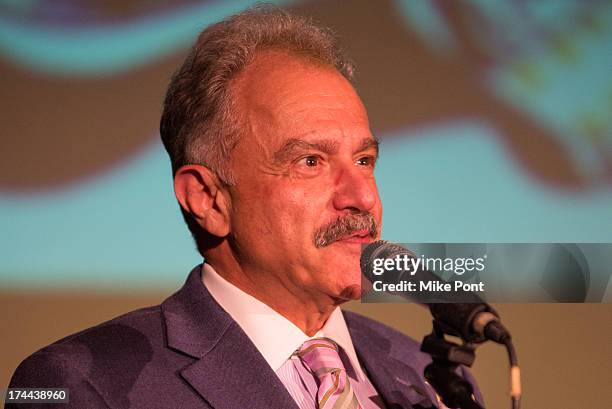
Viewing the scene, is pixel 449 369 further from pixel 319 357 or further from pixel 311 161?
pixel 311 161

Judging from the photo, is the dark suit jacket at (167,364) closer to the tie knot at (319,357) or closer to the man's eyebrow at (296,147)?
the tie knot at (319,357)

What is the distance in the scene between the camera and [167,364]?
2141mm

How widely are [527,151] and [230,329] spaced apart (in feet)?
4.51

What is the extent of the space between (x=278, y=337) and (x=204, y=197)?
447 millimetres

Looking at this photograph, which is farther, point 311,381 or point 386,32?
point 386,32

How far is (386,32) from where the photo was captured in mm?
3072

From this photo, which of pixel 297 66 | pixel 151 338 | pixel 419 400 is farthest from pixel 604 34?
pixel 151 338

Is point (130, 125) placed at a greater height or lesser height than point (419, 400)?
greater

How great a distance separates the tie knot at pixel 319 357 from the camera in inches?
88.1

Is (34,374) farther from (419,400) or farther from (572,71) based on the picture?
(572,71)

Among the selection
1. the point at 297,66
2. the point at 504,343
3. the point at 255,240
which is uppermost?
the point at 297,66

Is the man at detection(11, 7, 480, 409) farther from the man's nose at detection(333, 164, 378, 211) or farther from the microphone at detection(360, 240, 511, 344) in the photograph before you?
the microphone at detection(360, 240, 511, 344)

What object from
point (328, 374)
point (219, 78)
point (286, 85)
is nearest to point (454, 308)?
point (328, 374)

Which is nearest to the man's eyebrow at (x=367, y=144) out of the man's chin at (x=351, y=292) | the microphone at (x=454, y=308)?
the man's chin at (x=351, y=292)
